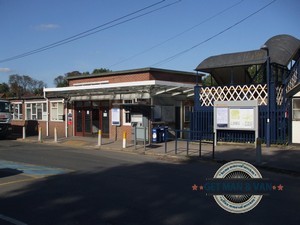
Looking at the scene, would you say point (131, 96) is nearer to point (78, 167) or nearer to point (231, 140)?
point (231, 140)

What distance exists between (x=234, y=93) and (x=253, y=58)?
2115 millimetres

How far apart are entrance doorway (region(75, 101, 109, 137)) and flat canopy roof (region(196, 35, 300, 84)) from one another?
7326mm

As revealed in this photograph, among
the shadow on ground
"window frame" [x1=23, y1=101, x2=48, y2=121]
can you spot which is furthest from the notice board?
"window frame" [x1=23, y1=101, x2=48, y2=121]

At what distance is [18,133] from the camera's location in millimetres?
31453

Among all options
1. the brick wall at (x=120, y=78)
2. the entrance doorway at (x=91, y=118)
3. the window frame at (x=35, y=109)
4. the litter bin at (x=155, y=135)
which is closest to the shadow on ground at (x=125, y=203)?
the litter bin at (x=155, y=135)

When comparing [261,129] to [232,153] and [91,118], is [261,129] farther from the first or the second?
[91,118]

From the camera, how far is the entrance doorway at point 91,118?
25.0 m

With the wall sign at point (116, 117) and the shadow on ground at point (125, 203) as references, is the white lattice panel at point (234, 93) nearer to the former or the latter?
the wall sign at point (116, 117)

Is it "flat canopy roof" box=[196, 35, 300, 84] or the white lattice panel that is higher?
"flat canopy roof" box=[196, 35, 300, 84]

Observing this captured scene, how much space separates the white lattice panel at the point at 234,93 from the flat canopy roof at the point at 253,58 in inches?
44.9

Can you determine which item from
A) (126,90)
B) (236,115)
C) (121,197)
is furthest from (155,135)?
(121,197)

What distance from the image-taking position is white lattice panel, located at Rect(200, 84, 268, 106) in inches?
752

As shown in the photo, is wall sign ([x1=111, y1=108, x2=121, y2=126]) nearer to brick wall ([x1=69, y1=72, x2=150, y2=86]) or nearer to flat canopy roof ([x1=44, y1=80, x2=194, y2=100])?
flat canopy roof ([x1=44, y1=80, x2=194, y2=100])

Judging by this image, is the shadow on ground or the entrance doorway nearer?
the shadow on ground
